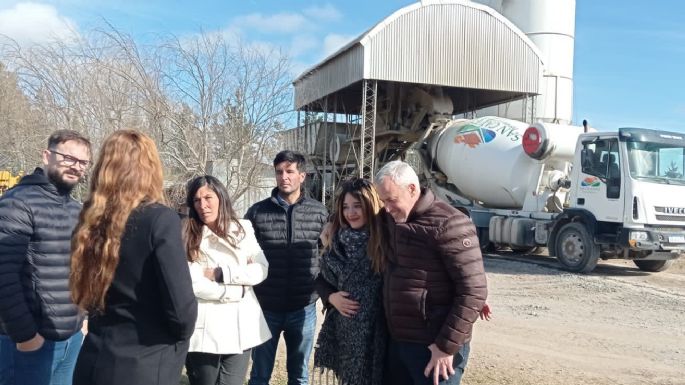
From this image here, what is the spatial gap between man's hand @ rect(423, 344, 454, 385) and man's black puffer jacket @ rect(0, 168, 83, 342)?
71.4 inches

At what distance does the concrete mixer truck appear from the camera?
10391 mm

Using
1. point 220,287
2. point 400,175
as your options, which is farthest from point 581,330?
point 220,287

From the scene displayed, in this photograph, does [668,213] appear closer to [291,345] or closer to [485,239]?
[485,239]

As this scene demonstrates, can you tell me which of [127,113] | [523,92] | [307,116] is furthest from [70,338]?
[307,116]

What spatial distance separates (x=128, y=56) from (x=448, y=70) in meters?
10.2

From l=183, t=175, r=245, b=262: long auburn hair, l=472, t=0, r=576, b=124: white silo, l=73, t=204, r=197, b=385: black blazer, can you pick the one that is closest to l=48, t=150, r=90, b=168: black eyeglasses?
l=183, t=175, r=245, b=262: long auburn hair

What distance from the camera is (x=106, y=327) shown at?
2.23 metres

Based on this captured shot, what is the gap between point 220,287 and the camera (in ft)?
9.88

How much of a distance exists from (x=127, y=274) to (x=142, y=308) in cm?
15

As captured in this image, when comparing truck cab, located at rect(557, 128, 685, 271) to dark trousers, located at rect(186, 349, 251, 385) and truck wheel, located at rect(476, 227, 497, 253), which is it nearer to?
truck wheel, located at rect(476, 227, 497, 253)

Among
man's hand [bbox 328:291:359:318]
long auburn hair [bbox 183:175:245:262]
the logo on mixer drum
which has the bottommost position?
man's hand [bbox 328:291:359:318]

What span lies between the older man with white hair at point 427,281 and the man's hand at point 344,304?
23 centimetres

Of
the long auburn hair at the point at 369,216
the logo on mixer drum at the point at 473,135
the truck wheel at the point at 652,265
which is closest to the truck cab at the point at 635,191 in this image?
the truck wheel at the point at 652,265

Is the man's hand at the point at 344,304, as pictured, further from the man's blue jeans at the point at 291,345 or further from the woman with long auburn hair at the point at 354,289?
the man's blue jeans at the point at 291,345
